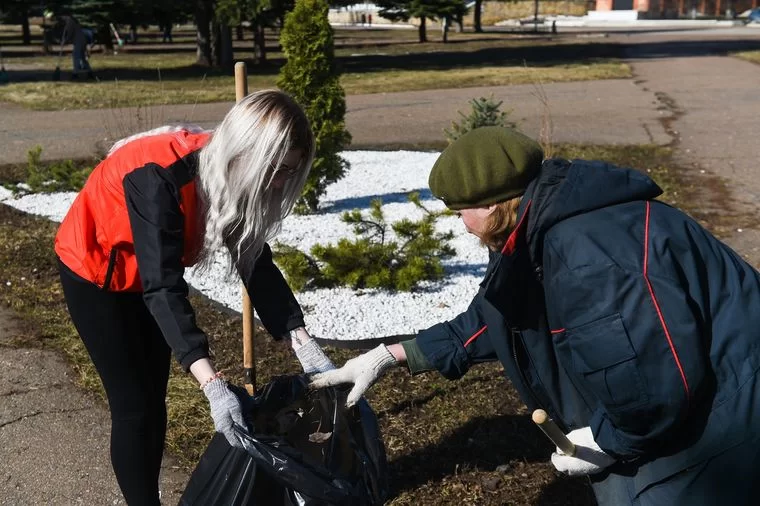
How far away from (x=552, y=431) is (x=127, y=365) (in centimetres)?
132

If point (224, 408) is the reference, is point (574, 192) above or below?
above

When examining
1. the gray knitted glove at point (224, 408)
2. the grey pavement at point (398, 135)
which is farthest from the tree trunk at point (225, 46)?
the gray knitted glove at point (224, 408)

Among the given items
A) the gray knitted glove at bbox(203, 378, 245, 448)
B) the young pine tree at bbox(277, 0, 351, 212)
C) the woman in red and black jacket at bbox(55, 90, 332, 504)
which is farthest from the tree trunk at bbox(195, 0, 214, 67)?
the gray knitted glove at bbox(203, 378, 245, 448)

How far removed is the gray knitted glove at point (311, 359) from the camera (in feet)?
8.98

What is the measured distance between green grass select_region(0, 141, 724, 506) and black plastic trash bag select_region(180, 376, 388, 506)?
703mm

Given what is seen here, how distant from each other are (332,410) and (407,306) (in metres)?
2.49

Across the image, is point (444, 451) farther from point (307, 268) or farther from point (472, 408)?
point (307, 268)

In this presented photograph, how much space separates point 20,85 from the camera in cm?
1906

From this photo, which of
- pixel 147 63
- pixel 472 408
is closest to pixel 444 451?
pixel 472 408

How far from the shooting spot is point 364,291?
17.4ft

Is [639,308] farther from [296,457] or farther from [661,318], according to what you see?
A: [296,457]

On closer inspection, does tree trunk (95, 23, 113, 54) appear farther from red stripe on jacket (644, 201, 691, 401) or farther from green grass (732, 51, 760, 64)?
red stripe on jacket (644, 201, 691, 401)

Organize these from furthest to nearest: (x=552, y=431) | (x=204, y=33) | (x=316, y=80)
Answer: (x=204, y=33)
(x=316, y=80)
(x=552, y=431)

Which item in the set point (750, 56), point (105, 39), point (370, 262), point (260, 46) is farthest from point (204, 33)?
point (370, 262)
